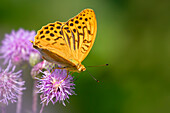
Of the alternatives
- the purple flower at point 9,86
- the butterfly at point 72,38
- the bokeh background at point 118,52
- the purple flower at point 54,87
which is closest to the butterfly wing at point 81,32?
the butterfly at point 72,38

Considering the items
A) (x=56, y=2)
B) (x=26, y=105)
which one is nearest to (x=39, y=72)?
(x=26, y=105)

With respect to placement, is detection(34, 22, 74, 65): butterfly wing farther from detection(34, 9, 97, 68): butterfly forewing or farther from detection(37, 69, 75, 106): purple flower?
detection(37, 69, 75, 106): purple flower

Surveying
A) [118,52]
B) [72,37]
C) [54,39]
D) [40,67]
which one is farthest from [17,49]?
[118,52]

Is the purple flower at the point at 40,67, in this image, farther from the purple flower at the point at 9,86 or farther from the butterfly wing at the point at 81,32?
the butterfly wing at the point at 81,32

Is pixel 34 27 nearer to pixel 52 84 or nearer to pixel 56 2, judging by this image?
pixel 56 2

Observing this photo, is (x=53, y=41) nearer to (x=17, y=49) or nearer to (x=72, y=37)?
(x=72, y=37)
